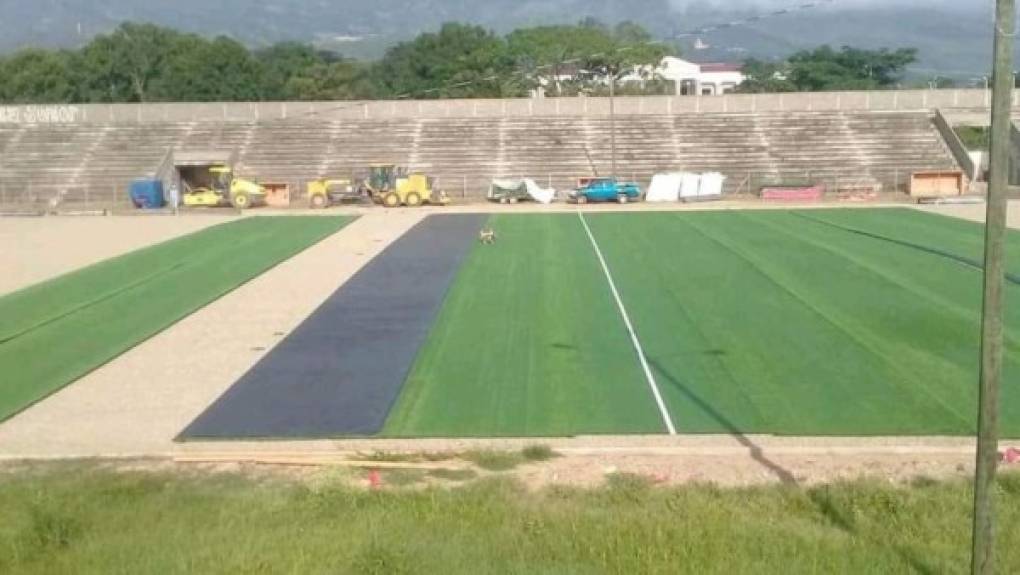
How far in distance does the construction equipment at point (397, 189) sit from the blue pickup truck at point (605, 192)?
5.78 metres

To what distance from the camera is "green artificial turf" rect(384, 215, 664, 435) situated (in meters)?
14.1

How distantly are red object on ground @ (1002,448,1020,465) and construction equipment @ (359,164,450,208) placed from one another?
42.5m

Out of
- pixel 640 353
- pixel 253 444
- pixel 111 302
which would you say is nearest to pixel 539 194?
pixel 111 302

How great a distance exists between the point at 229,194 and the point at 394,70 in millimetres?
62997

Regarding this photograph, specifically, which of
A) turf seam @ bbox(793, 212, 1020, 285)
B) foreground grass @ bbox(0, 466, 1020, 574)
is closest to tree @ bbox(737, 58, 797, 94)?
turf seam @ bbox(793, 212, 1020, 285)

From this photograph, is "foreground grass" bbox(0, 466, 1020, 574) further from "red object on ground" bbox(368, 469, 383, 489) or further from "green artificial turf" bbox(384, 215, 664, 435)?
"green artificial turf" bbox(384, 215, 664, 435)

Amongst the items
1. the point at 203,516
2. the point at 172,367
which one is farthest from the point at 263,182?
the point at 203,516

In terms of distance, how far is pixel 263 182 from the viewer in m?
59.4

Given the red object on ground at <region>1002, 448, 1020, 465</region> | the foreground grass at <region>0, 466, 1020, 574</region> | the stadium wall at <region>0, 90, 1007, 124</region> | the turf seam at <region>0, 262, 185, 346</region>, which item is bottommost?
the turf seam at <region>0, 262, 185, 346</region>

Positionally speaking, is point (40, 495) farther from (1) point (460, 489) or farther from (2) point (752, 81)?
(2) point (752, 81)

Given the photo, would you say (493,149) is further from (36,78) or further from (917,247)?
(36,78)

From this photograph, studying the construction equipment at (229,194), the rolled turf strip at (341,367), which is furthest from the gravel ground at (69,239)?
the rolled turf strip at (341,367)

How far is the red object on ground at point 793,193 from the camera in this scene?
179ft

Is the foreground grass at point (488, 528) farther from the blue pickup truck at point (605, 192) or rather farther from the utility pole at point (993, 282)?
the blue pickup truck at point (605, 192)
